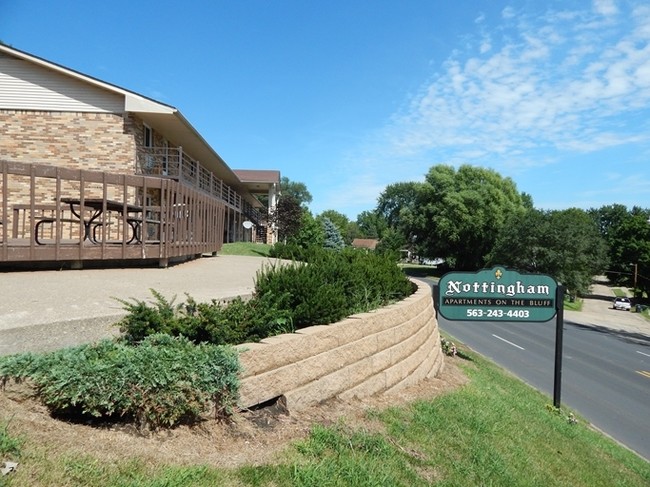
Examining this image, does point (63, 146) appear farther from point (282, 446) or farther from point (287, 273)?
point (282, 446)

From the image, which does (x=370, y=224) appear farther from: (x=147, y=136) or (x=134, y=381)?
(x=134, y=381)

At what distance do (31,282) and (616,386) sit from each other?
52.0 ft

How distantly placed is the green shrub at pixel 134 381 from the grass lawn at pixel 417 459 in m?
0.42

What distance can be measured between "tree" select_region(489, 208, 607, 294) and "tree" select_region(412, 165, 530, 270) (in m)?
6.30

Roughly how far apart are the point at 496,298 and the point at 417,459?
4705 millimetres

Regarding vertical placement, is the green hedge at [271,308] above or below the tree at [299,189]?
below

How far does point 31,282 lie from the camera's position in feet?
18.6

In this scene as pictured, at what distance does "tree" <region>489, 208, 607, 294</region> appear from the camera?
47.2m

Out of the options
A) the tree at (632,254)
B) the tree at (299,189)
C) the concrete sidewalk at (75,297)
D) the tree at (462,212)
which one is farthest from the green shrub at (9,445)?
the tree at (299,189)

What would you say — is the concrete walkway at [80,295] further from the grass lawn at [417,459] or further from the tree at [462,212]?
the tree at [462,212]

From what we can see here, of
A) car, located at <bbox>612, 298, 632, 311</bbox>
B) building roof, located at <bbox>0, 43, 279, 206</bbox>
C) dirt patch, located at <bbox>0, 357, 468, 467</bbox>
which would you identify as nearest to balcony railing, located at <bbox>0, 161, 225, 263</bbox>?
dirt patch, located at <bbox>0, 357, 468, 467</bbox>

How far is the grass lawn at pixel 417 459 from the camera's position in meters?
2.41

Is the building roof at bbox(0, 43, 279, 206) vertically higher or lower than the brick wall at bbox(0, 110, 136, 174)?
higher

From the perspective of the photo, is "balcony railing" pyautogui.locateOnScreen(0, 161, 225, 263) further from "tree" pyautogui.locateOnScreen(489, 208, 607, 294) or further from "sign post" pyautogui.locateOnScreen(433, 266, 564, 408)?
"tree" pyautogui.locateOnScreen(489, 208, 607, 294)
